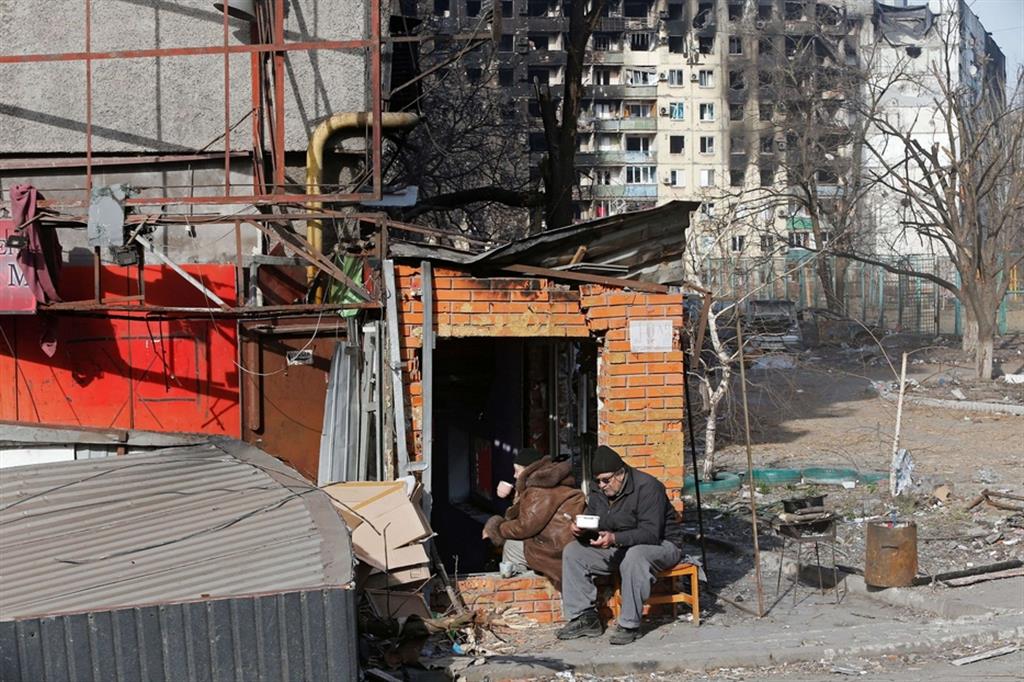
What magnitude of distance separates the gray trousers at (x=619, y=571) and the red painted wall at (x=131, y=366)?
4.34m

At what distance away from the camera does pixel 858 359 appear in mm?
30281

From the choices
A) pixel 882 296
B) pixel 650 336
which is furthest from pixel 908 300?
pixel 650 336

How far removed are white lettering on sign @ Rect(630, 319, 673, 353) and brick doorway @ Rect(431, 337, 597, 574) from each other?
4.20ft

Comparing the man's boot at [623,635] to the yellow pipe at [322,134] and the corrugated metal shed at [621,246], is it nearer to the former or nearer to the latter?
the corrugated metal shed at [621,246]

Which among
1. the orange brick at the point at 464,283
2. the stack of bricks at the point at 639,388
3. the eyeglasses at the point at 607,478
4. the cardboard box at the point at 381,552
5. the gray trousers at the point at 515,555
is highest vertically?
the orange brick at the point at 464,283

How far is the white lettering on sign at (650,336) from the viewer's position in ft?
30.1

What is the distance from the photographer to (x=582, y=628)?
8.34m

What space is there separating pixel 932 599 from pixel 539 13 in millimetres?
65539

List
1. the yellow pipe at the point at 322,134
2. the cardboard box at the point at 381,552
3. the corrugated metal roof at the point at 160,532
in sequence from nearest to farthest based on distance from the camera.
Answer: the corrugated metal roof at the point at 160,532 < the cardboard box at the point at 381,552 < the yellow pipe at the point at 322,134

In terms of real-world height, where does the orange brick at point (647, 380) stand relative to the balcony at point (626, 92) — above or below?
below

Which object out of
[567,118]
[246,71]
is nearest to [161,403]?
[246,71]

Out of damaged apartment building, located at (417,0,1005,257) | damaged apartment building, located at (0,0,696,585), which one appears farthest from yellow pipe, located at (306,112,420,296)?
damaged apartment building, located at (417,0,1005,257)

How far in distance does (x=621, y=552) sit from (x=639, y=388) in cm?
137

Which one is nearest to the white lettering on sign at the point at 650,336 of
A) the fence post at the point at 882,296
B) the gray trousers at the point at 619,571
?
the gray trousers at the point at 619,571
